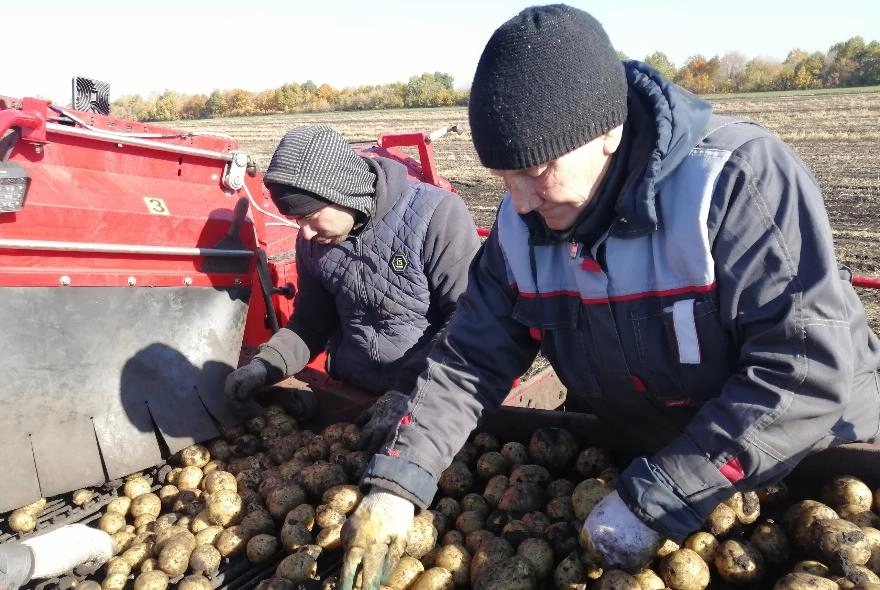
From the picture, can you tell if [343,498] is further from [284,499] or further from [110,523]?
[110,523]

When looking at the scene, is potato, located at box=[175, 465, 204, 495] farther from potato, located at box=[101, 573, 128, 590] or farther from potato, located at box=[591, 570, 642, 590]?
potato, located at box=[591, 570, 642, 590]

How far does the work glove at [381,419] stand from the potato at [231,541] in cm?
60

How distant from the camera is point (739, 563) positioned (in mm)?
2082

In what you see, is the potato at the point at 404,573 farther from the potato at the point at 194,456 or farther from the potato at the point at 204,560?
the potato at the point at 194,456

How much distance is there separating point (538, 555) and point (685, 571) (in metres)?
0.43

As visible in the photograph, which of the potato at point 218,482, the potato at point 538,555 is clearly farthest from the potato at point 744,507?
the potato at point 218,482

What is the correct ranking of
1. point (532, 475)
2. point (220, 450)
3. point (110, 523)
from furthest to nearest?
point (220, 450) → point (110, 523) → point (532, 475)

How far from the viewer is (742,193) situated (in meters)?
1.77

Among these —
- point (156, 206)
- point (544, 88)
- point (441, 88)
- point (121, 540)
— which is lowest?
point (121, 540)

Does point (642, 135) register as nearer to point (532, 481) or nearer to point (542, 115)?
point (542, 115)

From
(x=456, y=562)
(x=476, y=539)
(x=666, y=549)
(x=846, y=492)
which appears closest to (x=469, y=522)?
(x=476, y=539)

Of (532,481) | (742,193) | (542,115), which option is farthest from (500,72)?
(532,481)

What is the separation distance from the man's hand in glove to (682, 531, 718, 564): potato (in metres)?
0.83

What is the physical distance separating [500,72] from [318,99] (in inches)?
1735
